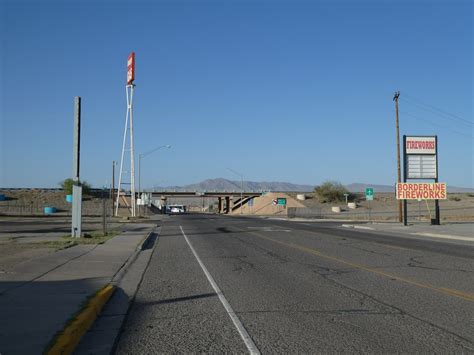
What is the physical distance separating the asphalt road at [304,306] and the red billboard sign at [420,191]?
87.9 feet

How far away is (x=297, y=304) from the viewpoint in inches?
392

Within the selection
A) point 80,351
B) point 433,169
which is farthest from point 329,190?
point 80,351

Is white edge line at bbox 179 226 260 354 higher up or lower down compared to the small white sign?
lower down

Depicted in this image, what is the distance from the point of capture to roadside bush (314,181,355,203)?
391 feet

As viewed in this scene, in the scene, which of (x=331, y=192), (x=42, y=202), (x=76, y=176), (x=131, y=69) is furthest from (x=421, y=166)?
(x=42, y=202)

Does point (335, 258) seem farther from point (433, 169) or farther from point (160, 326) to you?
point (433, 169)

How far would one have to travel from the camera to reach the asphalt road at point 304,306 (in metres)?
7.25

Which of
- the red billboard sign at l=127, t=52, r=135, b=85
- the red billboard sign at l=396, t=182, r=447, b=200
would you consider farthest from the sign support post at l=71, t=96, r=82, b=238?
the red billboard sign at l=127, t=52, r=135, b=85

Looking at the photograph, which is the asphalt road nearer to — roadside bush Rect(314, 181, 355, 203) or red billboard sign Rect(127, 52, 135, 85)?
red billboard sign Rect(127, 52, 135, 85)

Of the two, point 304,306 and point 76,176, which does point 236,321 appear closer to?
point 304,306

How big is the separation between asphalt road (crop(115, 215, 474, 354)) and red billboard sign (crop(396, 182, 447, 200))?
87.9ft

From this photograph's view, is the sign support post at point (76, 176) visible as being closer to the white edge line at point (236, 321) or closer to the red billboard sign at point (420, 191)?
the white edge line at point (236, 321)

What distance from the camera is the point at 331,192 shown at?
119 m

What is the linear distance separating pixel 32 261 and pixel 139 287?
579 centimetres
